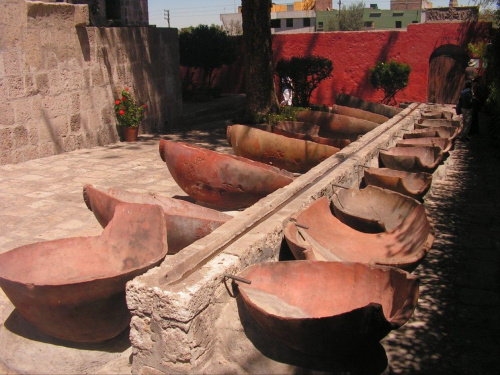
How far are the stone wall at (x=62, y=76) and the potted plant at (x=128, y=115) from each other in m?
0.14

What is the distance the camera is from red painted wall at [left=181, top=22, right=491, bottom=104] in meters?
14.5

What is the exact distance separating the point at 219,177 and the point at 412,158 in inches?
90.4

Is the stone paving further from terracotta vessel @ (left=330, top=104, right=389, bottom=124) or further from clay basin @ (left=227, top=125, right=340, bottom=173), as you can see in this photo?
terracotta vessel @ (left=330, top=104, right=389, bottom=124)

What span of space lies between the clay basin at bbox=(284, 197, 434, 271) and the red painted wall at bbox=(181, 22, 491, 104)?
11.4m

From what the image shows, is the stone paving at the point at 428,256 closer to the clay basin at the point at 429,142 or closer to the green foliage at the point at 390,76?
the clay basin at the point at 429,142

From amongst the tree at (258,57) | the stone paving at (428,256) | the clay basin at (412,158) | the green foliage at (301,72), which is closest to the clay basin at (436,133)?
the stone paving at (428,256)

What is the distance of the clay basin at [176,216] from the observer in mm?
3932

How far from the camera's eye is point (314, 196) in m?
4.59

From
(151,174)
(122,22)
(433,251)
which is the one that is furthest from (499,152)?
(122,22)

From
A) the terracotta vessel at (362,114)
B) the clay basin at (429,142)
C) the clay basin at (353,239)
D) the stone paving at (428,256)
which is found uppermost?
the terracotta vessel at (362,114)

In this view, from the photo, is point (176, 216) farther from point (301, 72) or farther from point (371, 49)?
point (371, 49)

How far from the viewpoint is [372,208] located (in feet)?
16.1

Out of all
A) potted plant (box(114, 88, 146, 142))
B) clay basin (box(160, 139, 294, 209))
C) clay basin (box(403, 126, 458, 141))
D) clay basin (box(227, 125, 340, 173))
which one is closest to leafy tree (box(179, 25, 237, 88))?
potted plant (box(114, 88, 146, 142))

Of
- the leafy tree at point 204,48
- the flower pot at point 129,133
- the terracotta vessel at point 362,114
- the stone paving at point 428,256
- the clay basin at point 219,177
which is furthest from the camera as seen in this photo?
the leafy tree at point 204,48
